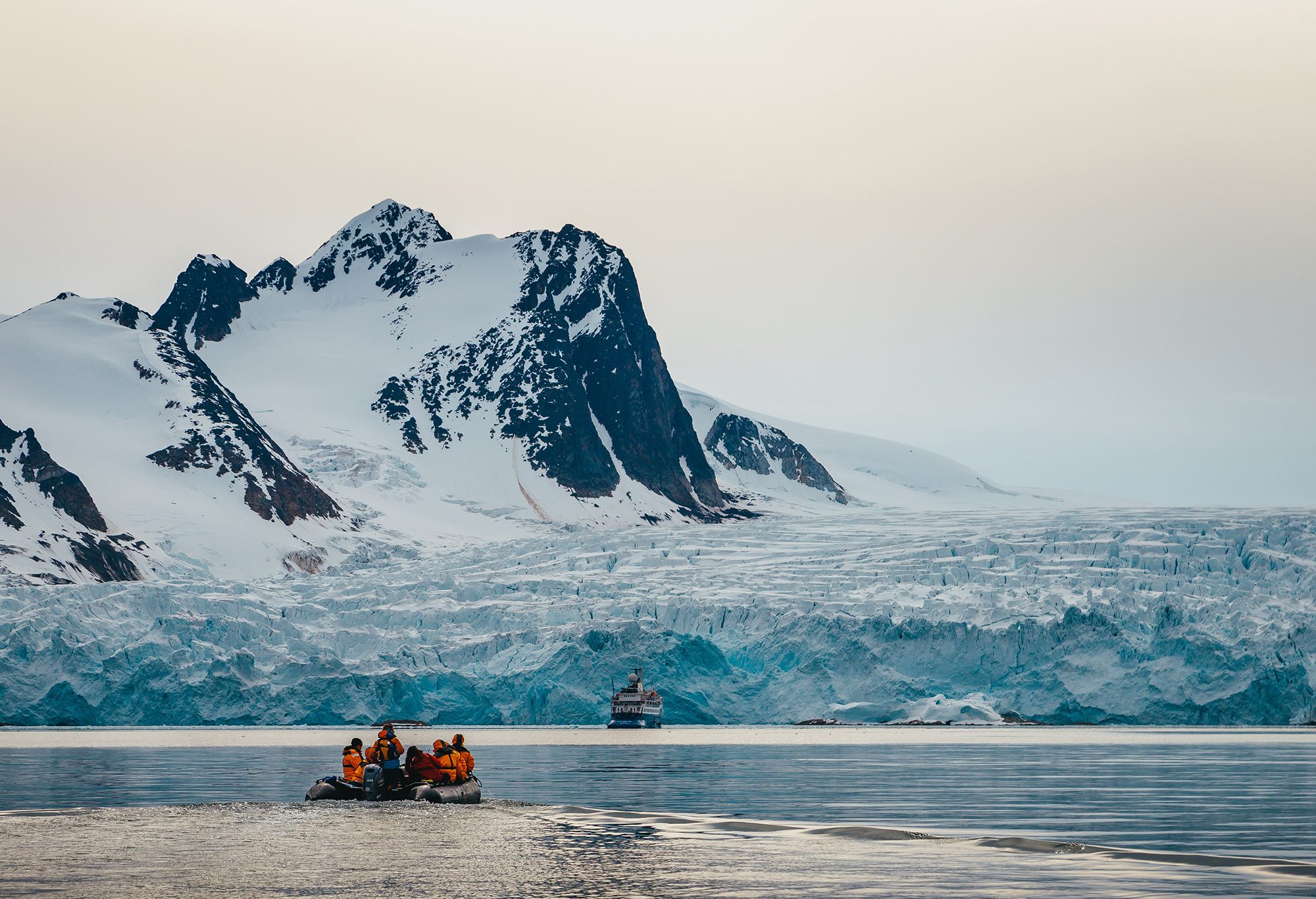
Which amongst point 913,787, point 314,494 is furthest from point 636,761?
point 314,494

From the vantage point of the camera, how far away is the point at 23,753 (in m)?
48.8

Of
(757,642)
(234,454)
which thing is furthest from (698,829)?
(234,454)

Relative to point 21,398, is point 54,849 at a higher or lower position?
lower

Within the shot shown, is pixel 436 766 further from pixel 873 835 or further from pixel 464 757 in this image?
pixel 873 835

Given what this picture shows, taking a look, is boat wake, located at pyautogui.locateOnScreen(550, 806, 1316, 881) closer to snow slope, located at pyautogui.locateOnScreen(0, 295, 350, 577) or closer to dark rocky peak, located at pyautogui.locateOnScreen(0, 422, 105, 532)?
snow slope, located at pyautogui.locateOnScreen(0, 295, 350, 577)

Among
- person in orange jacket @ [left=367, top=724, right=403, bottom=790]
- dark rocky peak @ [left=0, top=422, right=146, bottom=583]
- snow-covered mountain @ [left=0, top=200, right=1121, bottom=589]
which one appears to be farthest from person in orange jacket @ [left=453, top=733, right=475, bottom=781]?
dark rocky peak @ [left=0, top=422, right=146, bottom=583]

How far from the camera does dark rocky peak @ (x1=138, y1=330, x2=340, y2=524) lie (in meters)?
147

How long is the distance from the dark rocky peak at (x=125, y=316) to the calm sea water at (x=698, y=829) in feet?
436

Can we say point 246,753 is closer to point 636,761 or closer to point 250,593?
point 636,761

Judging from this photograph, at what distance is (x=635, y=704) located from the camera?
68.5 metres

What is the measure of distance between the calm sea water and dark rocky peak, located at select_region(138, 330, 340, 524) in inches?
4116

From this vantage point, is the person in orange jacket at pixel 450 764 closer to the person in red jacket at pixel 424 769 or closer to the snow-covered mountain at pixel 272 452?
the person in red jacket at pixel 424 769

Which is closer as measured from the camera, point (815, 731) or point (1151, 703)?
point (1151, 703)

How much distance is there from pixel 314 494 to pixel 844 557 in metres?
82.7
